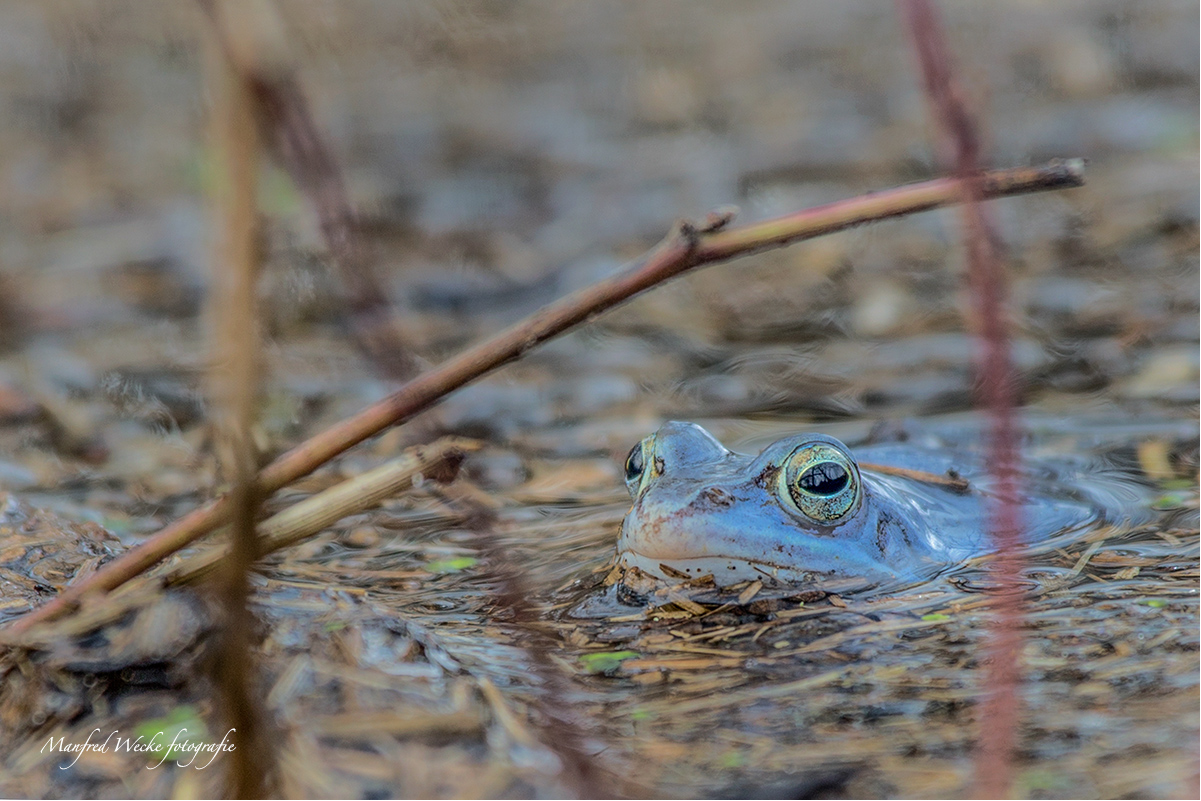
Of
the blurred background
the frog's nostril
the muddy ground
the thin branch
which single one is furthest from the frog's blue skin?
the blurred background

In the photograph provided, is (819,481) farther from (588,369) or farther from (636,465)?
(588,369)

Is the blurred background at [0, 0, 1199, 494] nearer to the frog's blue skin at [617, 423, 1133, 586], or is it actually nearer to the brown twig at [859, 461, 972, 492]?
the brown twig at [859, 461, 972, 492]

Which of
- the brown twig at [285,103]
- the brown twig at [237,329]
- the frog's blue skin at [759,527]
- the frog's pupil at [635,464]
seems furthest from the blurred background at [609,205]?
the brown twig at [285,103]

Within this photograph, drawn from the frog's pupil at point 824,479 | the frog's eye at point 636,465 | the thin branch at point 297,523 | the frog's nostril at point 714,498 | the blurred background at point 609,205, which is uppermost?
the blurred background at point 609,205

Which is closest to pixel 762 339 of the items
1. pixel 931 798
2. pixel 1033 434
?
pixel 1033 434

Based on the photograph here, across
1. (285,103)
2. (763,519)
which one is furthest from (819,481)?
(285,103)

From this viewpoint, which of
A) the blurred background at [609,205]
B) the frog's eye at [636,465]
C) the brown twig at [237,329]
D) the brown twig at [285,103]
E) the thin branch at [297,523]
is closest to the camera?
the brown twig at [285,103]

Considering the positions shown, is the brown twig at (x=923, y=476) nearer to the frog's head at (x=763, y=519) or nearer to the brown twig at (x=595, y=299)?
the frog's head at (x=763, y=519)
